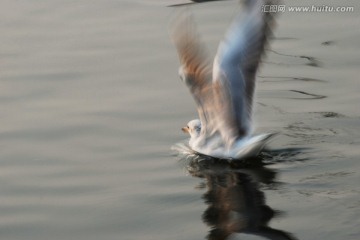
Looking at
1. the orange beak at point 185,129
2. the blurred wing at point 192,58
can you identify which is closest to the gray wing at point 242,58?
the blurred wing at point 192,58

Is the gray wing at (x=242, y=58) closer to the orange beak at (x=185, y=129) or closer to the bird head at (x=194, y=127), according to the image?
the bird head at (x=194, y=127)

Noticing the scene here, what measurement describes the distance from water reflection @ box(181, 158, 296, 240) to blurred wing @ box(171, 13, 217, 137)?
1.58 ft

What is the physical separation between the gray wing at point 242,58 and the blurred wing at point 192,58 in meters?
0.14

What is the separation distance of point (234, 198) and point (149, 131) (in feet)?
4.53

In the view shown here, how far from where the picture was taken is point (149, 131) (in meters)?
8.14

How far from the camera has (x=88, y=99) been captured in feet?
28.9

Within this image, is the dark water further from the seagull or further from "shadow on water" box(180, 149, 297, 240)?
the seagull

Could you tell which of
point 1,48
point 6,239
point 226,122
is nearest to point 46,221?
point 6,239

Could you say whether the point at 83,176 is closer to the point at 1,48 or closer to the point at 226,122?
the point at 226,122

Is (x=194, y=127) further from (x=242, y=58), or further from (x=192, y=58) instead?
(x=242, y=58)

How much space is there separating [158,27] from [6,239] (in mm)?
4429

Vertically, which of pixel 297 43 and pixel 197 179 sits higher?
pixel 297 43

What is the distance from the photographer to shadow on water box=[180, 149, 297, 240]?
6312 mm

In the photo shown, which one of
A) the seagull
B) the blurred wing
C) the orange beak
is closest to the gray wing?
the seagull
